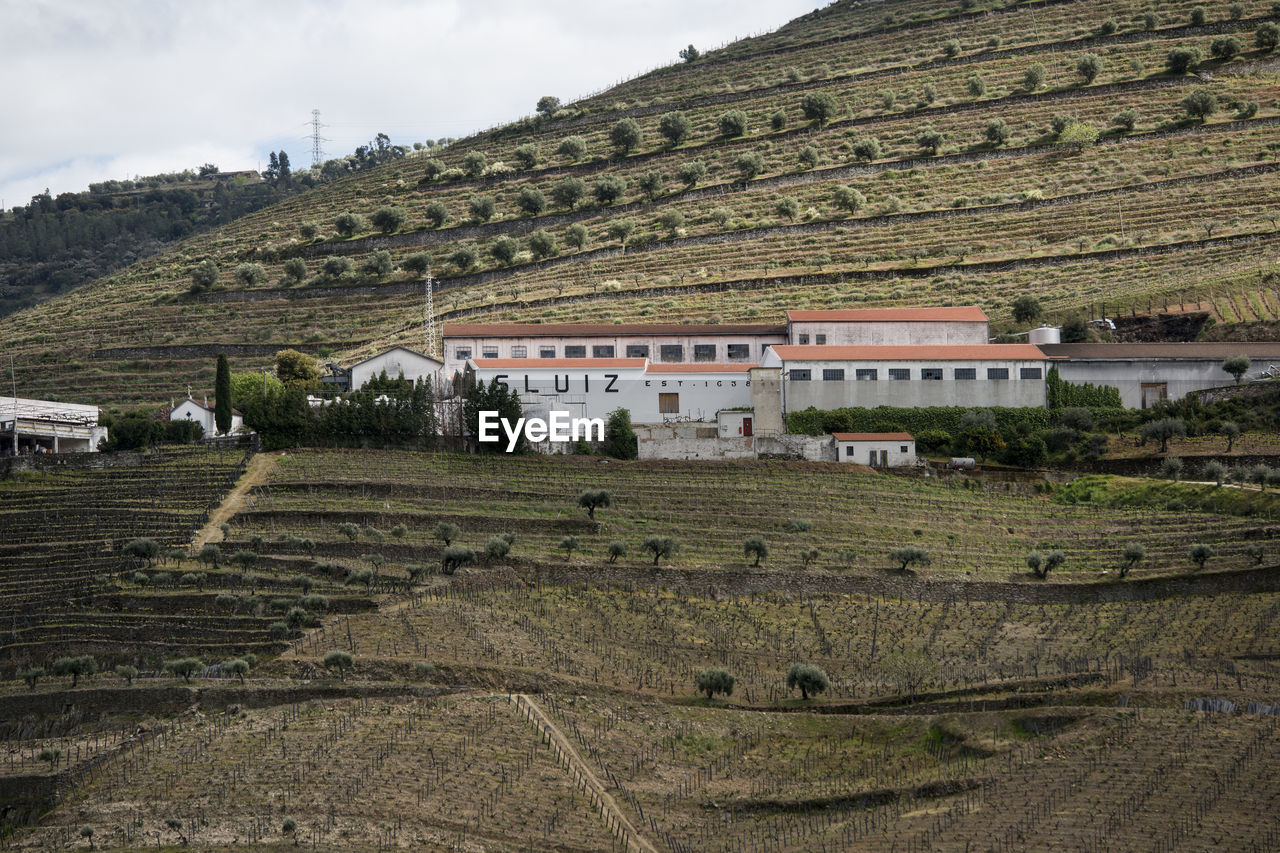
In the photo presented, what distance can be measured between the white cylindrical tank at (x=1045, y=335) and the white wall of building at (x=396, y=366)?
32.3m

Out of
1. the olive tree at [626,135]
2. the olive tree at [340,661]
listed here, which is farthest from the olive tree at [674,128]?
the olive tree at [340,661]

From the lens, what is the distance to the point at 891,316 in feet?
279

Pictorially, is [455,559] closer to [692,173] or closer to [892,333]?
[892,333]

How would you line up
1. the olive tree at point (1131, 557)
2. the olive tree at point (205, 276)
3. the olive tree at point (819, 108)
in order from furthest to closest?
the olive tree at point (819, 108) < the olive tree at point (205, 276) < the olive tree at point (1131, 557)

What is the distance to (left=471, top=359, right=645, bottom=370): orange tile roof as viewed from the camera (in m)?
79.7

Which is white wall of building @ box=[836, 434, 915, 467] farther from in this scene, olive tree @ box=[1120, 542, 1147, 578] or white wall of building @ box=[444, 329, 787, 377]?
olive tree @ box=[1120, 542, 1147, 578]

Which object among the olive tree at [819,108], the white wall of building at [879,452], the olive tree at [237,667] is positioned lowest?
the olive tree at [237,667]

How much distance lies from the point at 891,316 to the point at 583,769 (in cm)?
4945

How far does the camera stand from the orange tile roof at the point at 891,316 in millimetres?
84562

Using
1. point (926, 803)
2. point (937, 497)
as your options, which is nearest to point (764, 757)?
point (926, 803)

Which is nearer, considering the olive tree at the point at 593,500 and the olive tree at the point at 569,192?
the olive tree at the point at 593,500

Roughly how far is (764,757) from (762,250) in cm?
7585

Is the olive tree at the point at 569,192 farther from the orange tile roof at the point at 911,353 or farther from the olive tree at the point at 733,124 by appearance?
the orange tile roof at the point at 911,353

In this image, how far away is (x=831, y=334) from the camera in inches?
3329
